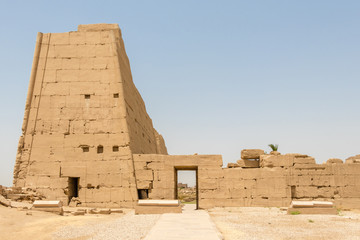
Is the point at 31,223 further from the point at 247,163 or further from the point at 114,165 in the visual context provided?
the point at 247,163

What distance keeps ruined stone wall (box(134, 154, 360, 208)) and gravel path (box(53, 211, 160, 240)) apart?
18.0ft

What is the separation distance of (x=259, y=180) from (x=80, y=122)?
320 inches

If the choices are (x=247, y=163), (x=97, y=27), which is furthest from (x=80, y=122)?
(x=247, y=163)

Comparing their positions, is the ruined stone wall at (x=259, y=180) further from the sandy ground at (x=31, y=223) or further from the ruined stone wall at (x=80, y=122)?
the sandy ground at (x=31, y=223)

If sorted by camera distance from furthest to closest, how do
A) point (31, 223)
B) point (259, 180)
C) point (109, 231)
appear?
point (259, 180), point (31, 223), point (109, 231)

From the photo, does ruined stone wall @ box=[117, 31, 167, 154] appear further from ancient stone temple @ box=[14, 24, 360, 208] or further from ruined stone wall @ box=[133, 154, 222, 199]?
ruined stone wall @ box=[133, 154, 222, 199]

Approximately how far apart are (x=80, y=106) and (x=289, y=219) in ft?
32.7

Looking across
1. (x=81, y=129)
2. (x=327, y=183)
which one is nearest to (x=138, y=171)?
(x=81, y=129)

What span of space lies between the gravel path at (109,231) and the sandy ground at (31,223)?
0.89ft

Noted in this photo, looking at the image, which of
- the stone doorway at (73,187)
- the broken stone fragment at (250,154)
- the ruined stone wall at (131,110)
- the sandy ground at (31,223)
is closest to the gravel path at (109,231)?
the sandy ground at (31,223)

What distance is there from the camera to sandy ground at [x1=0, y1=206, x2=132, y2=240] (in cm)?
864

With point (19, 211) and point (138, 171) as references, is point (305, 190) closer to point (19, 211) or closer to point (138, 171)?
point (138, 171)

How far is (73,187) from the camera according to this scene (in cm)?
1611

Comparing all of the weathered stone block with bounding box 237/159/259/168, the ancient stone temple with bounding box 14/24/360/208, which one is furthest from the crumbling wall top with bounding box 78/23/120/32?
the weathered stone block with bounding box 237/159/259/168
